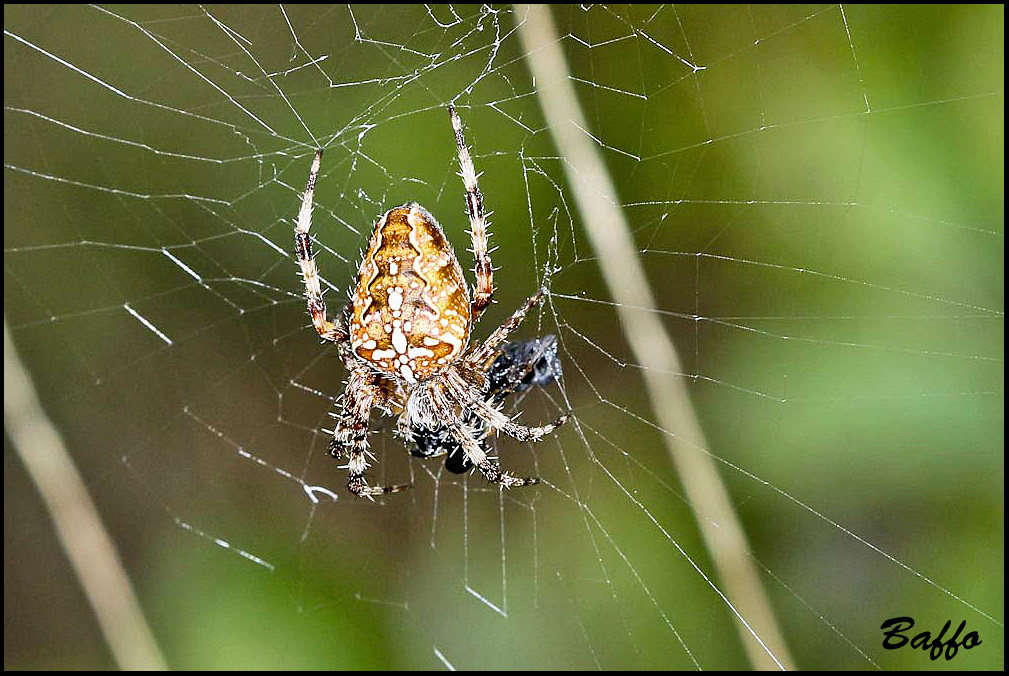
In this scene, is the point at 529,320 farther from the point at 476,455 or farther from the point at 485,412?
the point at 476,455

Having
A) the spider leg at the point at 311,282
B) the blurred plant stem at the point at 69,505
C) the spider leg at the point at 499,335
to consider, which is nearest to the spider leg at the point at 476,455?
the spider leg at the point at 499,335

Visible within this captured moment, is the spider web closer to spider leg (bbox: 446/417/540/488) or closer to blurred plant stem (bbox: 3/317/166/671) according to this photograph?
blurred plant stem (bbox: 3/317/166/671)

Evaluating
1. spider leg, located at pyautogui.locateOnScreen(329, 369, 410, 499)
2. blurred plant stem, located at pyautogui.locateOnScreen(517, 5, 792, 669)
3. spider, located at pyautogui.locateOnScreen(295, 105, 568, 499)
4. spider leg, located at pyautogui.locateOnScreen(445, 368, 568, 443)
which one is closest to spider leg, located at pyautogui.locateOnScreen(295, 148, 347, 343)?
spider, located at pyautogui.locateOnScreen(295, 105, 568, 499)

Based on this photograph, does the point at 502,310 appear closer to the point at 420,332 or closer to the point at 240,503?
the point at 420,332

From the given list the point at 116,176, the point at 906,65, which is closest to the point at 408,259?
the point at 906,65

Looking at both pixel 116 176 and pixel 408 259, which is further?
pixel 116 176

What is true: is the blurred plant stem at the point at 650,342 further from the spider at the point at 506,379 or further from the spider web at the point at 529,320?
the spider at the point at 506,379
